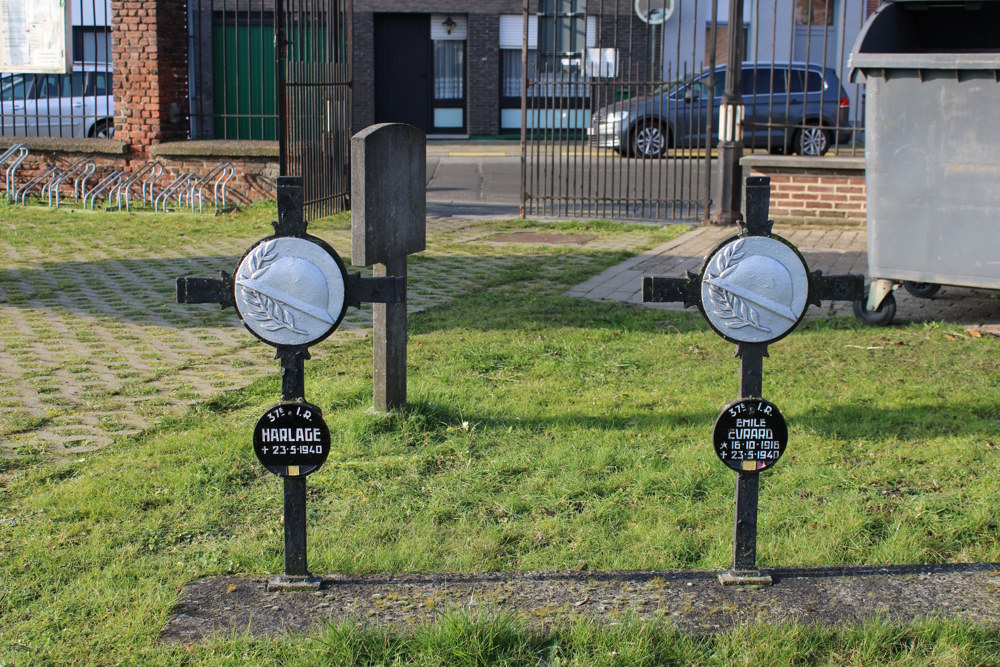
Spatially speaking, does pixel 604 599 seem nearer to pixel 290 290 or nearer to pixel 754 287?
pixel 754 287

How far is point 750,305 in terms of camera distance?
3146 mm

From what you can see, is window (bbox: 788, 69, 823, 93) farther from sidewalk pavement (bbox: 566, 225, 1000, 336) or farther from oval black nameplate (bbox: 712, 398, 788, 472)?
oval black nameplate (bbox: 712, 398, 788, 472)

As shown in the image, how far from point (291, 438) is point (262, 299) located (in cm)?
41

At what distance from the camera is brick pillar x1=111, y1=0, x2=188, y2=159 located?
1323 cm

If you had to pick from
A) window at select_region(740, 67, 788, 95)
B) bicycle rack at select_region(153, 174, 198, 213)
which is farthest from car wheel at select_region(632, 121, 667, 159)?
bicycle rack at select_region(153, 174, 198, 213)

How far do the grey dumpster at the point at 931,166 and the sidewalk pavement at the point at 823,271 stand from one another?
62cm

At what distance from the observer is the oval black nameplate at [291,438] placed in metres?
3.18

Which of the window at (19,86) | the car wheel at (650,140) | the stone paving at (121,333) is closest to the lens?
the stone paving at (121,333)

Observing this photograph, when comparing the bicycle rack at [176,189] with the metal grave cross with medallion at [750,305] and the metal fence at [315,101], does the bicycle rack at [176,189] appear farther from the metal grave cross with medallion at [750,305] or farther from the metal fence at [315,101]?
the metal grave cross with medallion at [750,305]

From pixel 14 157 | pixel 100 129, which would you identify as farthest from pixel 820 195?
pixel 100 129

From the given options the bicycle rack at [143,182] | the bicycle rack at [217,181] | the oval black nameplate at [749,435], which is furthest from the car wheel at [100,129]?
the oval black nameplate at [749,435]

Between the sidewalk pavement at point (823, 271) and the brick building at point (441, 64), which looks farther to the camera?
the brick building at point (441, 64)

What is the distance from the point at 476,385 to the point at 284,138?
597cm

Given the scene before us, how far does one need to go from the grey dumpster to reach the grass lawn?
18.9 inches
